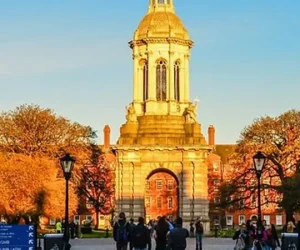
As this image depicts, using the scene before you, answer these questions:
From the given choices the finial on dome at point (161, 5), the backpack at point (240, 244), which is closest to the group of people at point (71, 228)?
the finial on dome at point (161, 5)

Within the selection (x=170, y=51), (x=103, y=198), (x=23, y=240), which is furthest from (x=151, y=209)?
(x=23, y=240)

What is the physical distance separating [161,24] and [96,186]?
1993cm

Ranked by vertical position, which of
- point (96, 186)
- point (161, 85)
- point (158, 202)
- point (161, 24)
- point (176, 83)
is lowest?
point (158, 202)

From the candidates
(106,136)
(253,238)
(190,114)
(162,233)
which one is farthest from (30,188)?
(106,136)

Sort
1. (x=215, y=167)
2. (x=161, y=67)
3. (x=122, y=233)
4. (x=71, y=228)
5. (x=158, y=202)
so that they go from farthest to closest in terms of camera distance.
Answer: (x=215, y=167)
(x=158, y=202)
(x=161, y=67)
(x=71, y=228)
(x=122, y=233)

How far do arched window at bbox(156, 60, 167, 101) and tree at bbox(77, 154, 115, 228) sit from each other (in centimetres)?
1216

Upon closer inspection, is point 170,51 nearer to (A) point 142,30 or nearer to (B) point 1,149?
(A) point 142,30

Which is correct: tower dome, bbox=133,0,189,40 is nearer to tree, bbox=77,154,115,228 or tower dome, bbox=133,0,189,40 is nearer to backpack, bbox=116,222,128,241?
tree, bbox=77,154,115,228

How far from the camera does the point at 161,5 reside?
7781cm

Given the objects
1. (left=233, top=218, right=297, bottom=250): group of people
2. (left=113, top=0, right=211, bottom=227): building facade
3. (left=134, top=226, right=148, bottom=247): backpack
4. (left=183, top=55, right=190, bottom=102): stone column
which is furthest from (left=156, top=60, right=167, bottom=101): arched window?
(left=134, top=226, right=148, bottom=247): backpack

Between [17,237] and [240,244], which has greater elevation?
[17,237]

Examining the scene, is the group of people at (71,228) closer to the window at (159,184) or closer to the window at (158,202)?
the window at (158,202)

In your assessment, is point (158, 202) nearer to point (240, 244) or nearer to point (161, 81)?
point (161, 81)

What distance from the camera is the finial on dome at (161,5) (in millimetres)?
77750
